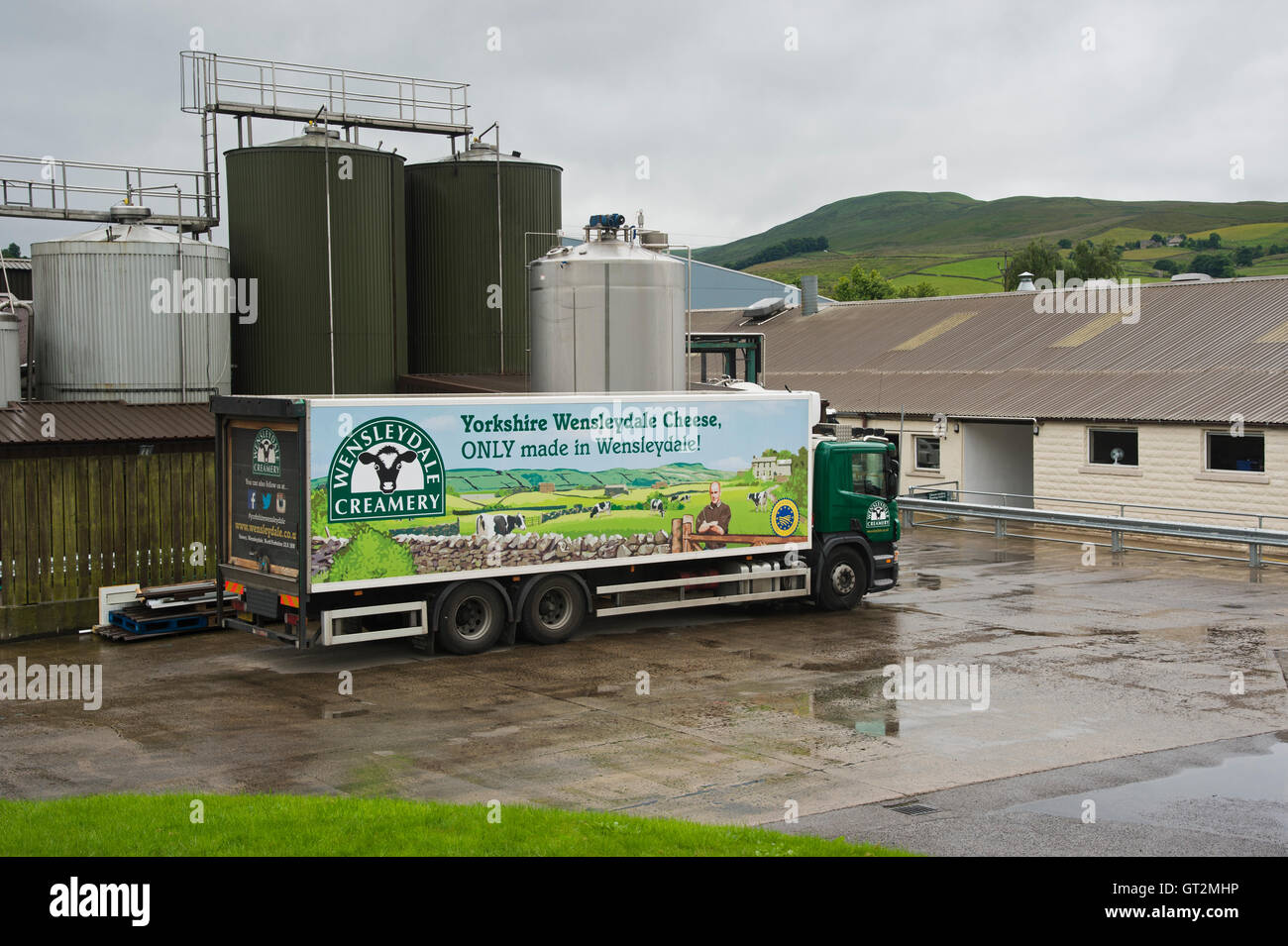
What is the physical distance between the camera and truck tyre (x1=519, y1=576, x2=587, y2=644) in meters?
19.0

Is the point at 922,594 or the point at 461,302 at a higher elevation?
the point at 461,302

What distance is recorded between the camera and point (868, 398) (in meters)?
40.3

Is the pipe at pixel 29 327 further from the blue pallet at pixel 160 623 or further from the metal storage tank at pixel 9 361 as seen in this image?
the blue pallet at pixel 160 623

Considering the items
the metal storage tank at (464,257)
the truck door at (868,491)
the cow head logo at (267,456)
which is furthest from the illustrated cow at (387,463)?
the metal storage tank at (464,257)

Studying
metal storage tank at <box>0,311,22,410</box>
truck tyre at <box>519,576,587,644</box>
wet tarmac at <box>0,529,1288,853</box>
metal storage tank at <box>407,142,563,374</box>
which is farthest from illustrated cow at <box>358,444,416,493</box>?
metal storage tank at <box>407,142,563,374</box>

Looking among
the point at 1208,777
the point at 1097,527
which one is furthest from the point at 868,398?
the point at 1208,777

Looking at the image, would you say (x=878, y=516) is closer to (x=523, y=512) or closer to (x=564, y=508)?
(x=564, y=508)

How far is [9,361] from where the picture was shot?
21.1 metres

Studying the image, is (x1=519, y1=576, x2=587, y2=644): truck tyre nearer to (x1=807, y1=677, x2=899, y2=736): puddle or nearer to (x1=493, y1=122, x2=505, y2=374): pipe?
(x1=807, y1=677, x2=899, y2=736): puddle

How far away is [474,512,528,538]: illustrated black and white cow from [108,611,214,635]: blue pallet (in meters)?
4.99

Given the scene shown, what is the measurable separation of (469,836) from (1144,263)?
204523 millimetres
